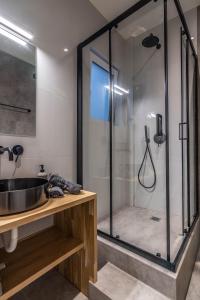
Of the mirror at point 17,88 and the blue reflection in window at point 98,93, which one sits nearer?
the mirror at point 17,88

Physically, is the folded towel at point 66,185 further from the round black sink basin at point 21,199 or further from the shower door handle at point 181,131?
the shower door handle at point 181,131

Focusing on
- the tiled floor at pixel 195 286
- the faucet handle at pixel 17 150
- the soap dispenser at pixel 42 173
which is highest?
the faucet handle at pixel 17 150

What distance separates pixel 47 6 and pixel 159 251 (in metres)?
2.30

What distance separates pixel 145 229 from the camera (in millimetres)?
1801

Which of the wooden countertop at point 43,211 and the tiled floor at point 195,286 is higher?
the wooden countertop at point 43,211

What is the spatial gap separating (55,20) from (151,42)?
110 centimetres

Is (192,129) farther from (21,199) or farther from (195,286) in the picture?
(21,199)

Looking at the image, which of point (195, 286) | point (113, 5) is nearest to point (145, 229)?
point (195, 286)

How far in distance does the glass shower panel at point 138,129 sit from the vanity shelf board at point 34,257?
62cm

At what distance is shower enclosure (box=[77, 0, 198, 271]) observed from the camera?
1.74m

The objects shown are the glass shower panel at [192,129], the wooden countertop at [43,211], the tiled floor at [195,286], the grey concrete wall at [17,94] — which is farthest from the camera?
the glass shower panel at [192,129]

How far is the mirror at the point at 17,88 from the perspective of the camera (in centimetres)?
125

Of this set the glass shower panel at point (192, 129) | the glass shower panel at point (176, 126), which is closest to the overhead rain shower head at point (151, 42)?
the glass shower panel at point (176, 126)

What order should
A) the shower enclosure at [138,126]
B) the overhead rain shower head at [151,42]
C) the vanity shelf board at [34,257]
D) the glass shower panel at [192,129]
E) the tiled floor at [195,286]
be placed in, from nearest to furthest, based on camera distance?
the vanity shelf board at [34,257] < the tiled floor at [195,286] < the shower enclosure at [138,126] < the overhead rain shower head at [151,42] < the glass shower panel at [192,129]
